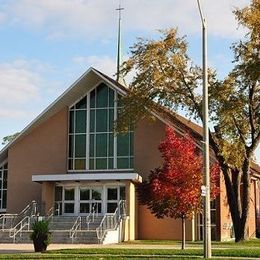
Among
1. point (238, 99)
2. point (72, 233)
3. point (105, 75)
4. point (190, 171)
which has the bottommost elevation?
point (72, 233)

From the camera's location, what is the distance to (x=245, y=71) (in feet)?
101

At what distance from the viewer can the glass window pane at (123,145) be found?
40.2 m

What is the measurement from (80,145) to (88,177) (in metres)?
4.69

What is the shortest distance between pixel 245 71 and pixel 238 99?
175cm

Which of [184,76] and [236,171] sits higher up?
[184,76]

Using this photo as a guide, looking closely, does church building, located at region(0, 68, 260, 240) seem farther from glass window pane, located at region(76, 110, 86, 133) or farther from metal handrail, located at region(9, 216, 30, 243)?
metal handrail, located at region(9, 216, 30, 243)

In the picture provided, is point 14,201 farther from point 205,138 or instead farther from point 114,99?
point 205,138

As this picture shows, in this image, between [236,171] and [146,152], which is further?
[146,152]

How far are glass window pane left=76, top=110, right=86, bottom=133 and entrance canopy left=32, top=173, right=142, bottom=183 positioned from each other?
412 cm

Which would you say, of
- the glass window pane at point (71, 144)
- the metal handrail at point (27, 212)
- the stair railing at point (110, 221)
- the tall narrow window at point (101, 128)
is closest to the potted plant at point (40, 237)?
the stair railing at point (110, 221)

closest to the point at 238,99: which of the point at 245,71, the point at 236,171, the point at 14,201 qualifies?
the point at 245,71

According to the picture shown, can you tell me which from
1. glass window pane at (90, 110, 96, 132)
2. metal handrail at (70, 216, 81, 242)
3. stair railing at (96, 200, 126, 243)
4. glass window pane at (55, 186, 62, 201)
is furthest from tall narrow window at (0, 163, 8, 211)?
stair railing at (96, 200, 126, 243)

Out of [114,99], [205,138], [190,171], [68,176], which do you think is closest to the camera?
[205,138]

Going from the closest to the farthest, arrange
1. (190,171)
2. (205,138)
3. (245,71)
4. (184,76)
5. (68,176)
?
(205,138) → (190,171) → (245,71) → (184,76) → (68,176)
